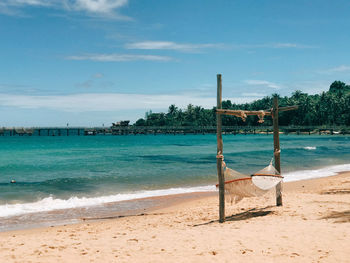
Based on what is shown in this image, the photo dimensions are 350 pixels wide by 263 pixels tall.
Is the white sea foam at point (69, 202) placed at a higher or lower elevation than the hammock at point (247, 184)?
lower

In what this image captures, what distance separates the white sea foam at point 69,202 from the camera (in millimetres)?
11843

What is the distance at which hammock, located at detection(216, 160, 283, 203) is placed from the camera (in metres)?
8.57

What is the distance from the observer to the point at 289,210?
9.36 metres

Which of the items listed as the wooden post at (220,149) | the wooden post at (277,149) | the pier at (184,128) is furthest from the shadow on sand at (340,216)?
the pier at (184,128)

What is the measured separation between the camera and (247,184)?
28.1ft

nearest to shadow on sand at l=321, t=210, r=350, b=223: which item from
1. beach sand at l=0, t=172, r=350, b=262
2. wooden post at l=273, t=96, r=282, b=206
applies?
beach sand at l=0, t=172, r=350, b=262

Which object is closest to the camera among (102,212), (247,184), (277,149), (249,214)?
(247,184)

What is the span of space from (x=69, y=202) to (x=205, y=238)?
8035 mm

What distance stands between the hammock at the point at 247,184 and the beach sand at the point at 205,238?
1.15ft

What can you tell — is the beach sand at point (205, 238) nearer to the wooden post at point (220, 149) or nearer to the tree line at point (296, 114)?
the wooden post at point (220, 149)

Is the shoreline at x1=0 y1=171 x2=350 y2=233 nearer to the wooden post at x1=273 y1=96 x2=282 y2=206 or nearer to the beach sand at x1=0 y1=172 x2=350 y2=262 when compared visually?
the beach sand at x1=0 y1=172 x2=350 y2=262

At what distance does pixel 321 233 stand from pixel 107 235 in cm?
467

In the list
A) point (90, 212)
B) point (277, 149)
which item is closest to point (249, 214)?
point (277, 149)

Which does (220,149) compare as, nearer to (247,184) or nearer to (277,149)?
(247,184)
